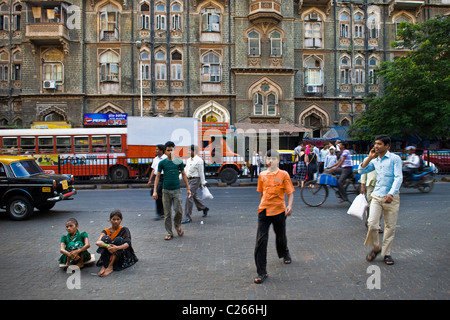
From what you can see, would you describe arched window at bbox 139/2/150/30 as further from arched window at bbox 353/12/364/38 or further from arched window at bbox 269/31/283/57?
arched window at bbox 353/12/364/38

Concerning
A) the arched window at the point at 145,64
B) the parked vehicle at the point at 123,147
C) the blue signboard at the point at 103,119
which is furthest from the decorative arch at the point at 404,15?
the blue signboard at the point at 103,119

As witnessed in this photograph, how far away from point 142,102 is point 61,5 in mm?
9029

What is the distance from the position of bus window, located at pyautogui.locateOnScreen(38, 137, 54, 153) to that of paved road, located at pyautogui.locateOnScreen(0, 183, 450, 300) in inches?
430

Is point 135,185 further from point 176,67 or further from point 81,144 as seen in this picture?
point 176,67

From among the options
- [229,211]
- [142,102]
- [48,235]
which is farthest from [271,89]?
[48,235]

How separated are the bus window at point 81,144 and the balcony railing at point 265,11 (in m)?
15.8

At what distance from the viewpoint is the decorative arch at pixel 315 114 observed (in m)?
29.7

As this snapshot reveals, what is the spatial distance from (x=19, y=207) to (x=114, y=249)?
5506 millimetres

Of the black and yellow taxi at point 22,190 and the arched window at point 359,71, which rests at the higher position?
the arched window at point 359,71

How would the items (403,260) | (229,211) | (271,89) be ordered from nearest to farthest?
1. (403,260)
2. (229,211)
3. (271,89)

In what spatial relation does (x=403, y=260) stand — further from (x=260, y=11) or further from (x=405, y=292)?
(x=260, y=11)

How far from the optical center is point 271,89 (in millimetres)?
28672

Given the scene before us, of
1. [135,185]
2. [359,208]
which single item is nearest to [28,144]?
[135,185]

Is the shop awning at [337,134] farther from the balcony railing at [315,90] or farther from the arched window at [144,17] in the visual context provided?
the arched window at [144,17]
